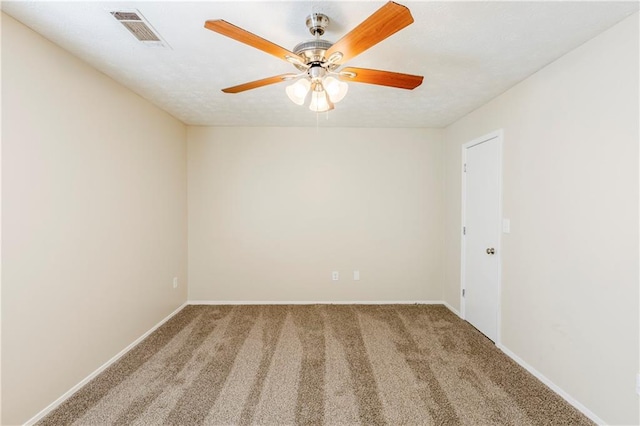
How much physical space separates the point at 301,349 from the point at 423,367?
1.08 metres

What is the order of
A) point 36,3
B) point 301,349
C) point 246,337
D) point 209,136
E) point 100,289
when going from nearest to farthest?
point 36,3
point 100,289
point 301,349
point 246,337
point 209,136

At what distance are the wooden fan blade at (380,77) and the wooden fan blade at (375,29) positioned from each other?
0.17 metres

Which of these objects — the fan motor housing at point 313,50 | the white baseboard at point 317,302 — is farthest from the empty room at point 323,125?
the white baseboard at point 317,302

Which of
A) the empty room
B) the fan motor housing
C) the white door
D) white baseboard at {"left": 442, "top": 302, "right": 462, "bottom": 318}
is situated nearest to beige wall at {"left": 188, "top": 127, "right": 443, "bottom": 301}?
white baseboard at {"left": 442, "top": 302, "right": 462, "bottom": 318}

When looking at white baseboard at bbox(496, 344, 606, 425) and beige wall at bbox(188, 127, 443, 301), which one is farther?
beige wall at bbox(188, 127, 443, 301)

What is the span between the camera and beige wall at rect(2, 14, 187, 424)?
1.68 m

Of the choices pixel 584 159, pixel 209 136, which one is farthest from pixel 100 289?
pixel 584 159

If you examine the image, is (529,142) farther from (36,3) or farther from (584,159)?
(36,3)

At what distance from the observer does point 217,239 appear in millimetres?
3943

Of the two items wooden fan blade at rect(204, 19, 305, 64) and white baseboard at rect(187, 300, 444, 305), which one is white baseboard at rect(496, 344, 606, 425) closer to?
white baseboard at rect(187, 300, 444, 305)

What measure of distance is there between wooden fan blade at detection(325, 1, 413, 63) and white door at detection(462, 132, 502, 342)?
2061 millimetres

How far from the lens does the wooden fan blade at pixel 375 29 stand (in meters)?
1.09

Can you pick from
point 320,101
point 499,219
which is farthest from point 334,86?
point 499,219

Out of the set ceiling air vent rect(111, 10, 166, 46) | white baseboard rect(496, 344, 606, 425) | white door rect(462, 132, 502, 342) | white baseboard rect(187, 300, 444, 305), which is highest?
ceiling air vent rect(111, 10, 166, 46)
